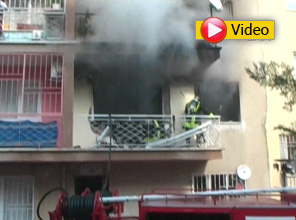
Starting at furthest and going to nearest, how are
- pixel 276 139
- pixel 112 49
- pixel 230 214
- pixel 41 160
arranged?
1. pixel 276 139
2. pixel 112 49
3. pixel 41 160
4. pixel 230 214

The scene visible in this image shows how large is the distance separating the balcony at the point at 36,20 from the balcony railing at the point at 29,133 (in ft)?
6.50

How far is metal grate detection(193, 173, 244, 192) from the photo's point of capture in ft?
33.0

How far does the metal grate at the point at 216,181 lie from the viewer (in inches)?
396

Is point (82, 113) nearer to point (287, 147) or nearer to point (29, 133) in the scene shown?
point (29, 133)

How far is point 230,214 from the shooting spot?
495 cm

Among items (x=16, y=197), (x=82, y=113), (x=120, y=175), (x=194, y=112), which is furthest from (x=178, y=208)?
(x=16, y=197)

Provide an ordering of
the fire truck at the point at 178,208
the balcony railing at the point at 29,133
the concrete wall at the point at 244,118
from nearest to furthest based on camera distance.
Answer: the fire truck at the point at 178,208, the balcony railing at the point at 29,133, the concrete wall at the point at 244,118

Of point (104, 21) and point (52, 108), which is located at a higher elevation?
point (104, 21)

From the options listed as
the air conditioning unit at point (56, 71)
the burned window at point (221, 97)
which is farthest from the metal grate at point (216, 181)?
the air conditioning unit at point (56, 71)

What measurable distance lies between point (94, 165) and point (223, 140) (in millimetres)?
3198

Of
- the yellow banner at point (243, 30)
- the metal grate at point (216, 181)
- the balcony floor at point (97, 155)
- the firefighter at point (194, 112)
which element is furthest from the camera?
the metal grate at point (216, 181)

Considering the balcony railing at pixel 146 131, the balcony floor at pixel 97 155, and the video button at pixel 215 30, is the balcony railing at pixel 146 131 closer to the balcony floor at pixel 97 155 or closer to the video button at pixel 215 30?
the balcony floor at pixel 97 155

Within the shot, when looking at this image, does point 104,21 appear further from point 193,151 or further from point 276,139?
point 276,139

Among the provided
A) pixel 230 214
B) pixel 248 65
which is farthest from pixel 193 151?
pixel 230 214
